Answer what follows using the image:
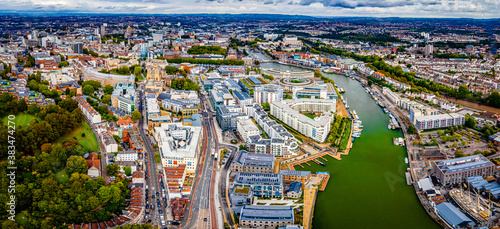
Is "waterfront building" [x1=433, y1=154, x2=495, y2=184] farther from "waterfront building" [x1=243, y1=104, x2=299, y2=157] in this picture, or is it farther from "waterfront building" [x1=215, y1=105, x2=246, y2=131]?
"waterfront building" [x1=215, y1=105, x2=246, y2=131]

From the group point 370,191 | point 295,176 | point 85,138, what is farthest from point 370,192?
point 85,138

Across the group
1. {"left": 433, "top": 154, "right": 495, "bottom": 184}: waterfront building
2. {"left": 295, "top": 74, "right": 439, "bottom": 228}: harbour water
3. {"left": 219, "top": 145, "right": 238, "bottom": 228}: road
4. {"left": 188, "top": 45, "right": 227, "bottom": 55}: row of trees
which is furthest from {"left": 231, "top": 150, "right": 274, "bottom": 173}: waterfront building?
{"left": 188, "top": 45, "right": 227, "bottom": 55}: row of trees

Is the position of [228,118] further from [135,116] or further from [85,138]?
[85,138]

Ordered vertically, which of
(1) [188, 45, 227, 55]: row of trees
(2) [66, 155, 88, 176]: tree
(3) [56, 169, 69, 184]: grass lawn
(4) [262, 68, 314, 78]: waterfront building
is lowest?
(3) [56, 169, 69, 184]: grass lawn

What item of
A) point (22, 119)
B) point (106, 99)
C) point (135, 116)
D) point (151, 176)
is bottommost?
point (151, 176)

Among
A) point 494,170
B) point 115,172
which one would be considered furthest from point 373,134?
point 115,172

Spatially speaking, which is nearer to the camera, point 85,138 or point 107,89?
point 85,138

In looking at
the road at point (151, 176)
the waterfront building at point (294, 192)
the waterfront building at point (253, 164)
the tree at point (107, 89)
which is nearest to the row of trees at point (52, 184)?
the road at point (151, 176)
